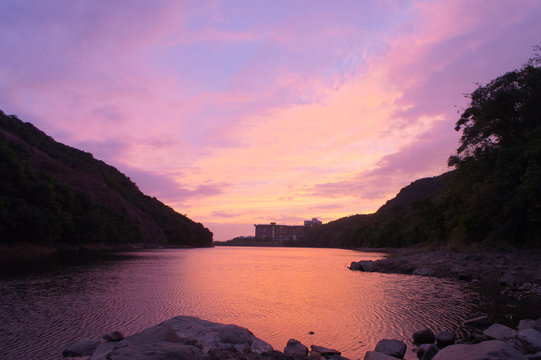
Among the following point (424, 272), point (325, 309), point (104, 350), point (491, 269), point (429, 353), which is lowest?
point (325, 309)

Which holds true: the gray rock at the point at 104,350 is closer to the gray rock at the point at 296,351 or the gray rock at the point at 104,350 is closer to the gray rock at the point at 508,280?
the gray rock at the point at 296,351

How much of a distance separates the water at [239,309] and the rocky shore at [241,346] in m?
0.86

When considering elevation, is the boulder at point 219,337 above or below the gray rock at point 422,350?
above

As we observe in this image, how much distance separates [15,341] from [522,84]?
47.3 m

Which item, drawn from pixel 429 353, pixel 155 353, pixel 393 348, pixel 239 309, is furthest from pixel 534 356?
pixel 239 309

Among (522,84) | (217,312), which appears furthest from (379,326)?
(522,84)

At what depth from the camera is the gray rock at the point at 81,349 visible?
1047cm

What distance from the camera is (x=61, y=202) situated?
240ft

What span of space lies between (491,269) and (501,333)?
2028cm

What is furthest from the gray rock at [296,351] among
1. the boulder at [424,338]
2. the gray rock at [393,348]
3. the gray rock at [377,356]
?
the boulder at [424,338]

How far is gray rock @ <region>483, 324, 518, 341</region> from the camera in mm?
10883

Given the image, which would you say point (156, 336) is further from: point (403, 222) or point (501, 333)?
point (403, 222)

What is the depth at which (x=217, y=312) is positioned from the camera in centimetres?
1817

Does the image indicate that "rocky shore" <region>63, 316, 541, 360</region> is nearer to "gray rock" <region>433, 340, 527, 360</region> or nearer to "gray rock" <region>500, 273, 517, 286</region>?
"gray rock" <region>433, 340, 527, 360</region>
